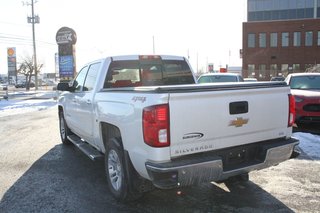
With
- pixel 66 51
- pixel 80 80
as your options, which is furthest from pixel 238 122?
pixel 66 51

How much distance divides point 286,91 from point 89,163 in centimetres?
396

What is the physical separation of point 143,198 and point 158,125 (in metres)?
1.58

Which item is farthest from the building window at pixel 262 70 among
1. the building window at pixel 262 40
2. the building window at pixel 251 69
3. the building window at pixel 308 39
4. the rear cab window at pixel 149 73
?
the rear cab window at pixel 149 73

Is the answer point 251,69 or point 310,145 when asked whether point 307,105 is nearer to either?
point 310,145

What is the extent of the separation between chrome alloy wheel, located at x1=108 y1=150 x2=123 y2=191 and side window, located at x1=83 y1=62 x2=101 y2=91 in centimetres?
161

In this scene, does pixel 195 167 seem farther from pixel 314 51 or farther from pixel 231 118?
pixel 314 51

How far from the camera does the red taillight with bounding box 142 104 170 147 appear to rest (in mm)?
3891

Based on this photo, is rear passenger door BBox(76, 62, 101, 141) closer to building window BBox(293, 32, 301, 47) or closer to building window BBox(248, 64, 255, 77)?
building window BBox(248, 64, 255, 77)

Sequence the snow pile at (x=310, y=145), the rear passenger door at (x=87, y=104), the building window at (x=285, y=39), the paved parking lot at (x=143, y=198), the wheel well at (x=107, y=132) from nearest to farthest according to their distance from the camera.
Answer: the paved parking lot at (x=143, y=198)
the wheel well at (x=107, y=132)
the rear passenger door at (x=87, y=104)
the snow pile at (x=310, y=145)
the building window at (x=285, y=39)

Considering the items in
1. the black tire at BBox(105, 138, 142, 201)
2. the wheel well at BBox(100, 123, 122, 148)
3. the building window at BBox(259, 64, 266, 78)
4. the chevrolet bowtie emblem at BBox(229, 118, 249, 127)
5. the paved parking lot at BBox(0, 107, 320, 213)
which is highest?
the building window at BBox(259, 64, 266, 78)

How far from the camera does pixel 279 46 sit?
54.0 meters

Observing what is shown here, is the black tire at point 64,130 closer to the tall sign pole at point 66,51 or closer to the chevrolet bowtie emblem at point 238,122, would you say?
the chevrolet bowtie emblem at point 238,122

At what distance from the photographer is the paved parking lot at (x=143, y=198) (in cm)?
478

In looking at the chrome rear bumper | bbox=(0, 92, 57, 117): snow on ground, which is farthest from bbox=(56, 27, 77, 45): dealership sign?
the chrome rear bumper
